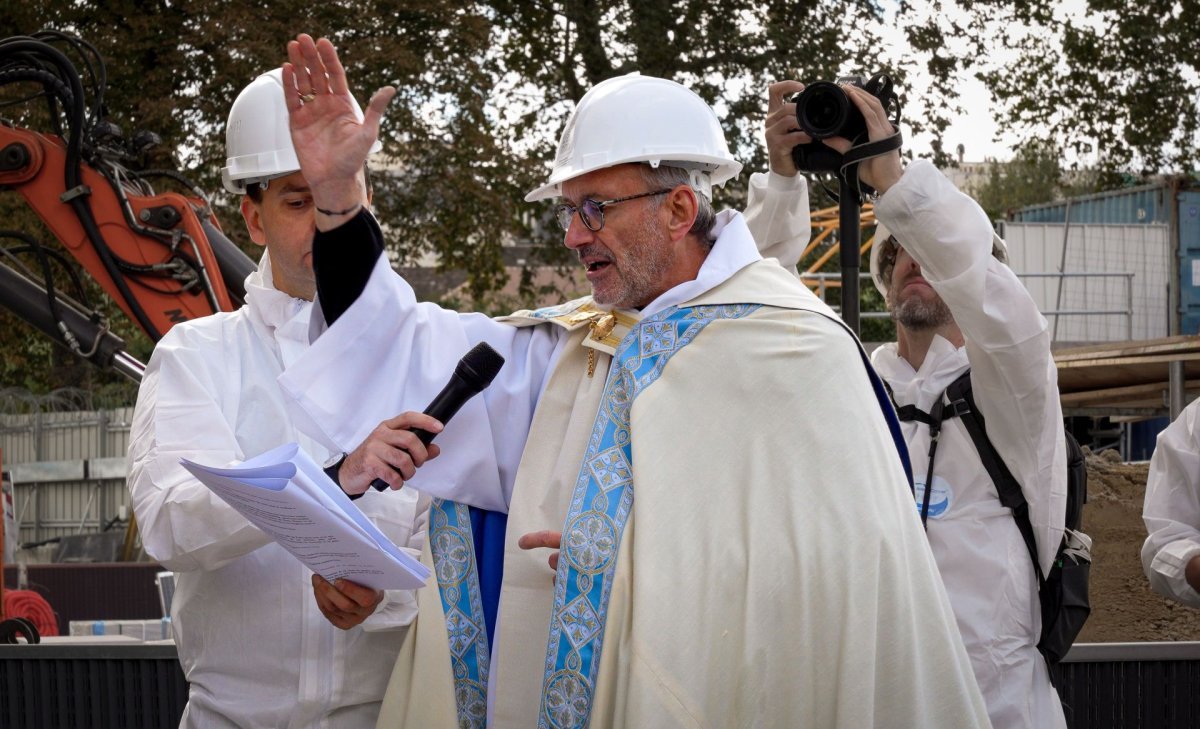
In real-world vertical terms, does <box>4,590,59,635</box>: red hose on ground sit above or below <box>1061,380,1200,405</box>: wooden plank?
below

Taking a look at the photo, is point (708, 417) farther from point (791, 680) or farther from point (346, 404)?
point (346, 404)

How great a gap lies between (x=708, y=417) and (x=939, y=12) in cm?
→ 1586

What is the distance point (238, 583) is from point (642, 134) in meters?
1.34

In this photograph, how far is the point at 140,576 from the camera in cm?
1142

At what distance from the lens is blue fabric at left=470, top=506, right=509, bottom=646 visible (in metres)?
3.18

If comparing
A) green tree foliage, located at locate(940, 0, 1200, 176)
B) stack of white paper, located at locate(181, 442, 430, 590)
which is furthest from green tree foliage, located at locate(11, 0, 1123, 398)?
stack of white paper, located at locate(181, 442, 430, 590)

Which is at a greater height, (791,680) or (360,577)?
(360,577)

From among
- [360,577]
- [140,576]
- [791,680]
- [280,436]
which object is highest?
[280,436]

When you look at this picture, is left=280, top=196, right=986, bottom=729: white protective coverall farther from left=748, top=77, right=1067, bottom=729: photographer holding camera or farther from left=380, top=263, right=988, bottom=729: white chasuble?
left=748, top=77, right=1067, bottom=729: photographer holding camera

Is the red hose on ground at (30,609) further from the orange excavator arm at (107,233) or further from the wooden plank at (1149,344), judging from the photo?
the wooden plank at (1149,344)

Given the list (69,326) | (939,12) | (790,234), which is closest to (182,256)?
(69,326)

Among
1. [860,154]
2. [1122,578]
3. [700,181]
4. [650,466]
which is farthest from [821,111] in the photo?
[1122,578]

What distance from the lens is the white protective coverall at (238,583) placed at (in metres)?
3.10

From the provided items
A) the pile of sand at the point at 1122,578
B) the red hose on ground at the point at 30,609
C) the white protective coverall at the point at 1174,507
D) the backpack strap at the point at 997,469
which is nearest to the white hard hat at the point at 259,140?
the backpack strap at the point at 997,469
